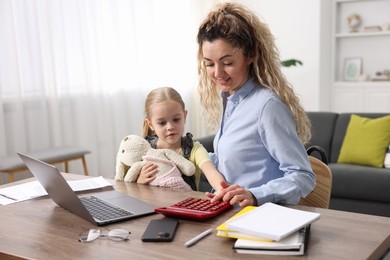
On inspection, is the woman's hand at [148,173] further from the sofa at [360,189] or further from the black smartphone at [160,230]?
the sofa at [360,189]

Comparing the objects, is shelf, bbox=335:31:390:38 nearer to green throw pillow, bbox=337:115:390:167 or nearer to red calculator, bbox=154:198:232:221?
green throw pillow, bbox=337:115:390:167

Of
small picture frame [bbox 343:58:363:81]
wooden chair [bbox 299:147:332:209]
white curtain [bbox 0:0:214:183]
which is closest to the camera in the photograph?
wooden chair [bbox 299:147:332:209]

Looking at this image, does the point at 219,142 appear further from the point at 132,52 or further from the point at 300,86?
the point at 300,86

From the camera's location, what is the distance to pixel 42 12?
13.9 feet

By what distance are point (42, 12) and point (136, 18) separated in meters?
1.18

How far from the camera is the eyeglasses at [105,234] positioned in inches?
52.5

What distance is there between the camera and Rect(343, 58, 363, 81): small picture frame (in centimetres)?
627

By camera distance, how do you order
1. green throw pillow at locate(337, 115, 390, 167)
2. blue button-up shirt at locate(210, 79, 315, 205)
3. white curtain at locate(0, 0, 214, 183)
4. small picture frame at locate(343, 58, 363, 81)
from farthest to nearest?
small picture frame at locate(343, 58, 363, 81)
white curtain at locate(0, 0, 214, 183)
green throw pillow at locate(337, 115, 390, 167)
blue button-up shirt at locate(210, 79, 315, 205)

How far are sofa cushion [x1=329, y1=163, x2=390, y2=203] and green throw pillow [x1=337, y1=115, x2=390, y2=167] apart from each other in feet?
0.54

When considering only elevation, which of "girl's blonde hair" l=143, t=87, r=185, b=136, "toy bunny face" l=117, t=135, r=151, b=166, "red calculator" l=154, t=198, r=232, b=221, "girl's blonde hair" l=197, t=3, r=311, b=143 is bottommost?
"red calculator" l=154, t=198, r=232, b=221

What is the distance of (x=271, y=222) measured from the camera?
1.27 metres

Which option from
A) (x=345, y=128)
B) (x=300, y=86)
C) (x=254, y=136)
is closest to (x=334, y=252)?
(x=254, y=136)

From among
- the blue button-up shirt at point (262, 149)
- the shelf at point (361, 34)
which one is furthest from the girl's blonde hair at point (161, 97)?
the shelf at point (361, 34)

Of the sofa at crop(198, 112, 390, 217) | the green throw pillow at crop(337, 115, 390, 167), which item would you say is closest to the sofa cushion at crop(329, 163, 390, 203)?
the sofa at crop(198, 112, 390, 217)
